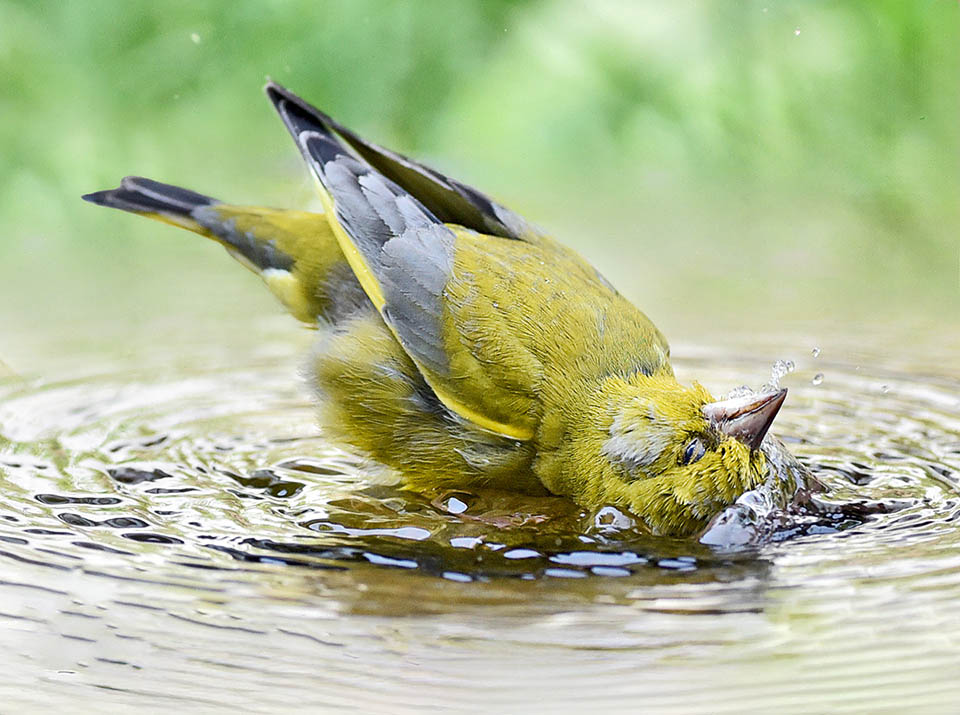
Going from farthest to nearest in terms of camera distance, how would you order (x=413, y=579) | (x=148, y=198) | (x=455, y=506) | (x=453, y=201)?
1. (x=148, y=198)
2. (x=453, y=201)
3. (x=455, y=506)
4. (x=413, y=579)

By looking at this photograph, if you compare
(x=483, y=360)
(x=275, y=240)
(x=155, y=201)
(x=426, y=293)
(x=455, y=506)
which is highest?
(x=155, y=201)

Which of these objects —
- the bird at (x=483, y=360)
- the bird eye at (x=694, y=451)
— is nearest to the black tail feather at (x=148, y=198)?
the bird at (x=483, y=360)

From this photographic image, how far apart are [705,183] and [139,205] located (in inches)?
156

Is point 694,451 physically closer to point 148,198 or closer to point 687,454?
point 687,454

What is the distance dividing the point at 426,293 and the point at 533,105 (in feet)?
13.8

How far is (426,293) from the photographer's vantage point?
3926 millimetres

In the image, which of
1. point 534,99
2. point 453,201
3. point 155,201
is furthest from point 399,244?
point 534,99

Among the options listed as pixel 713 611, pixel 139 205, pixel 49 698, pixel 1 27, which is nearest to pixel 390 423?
pixel 139 205

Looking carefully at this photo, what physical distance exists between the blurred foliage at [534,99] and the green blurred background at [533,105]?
12 millimetres

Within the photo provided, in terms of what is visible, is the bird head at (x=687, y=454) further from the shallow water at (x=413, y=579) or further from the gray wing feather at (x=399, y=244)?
the gray wing feather at (x=399, y=244)

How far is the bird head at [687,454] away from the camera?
336 centimetres

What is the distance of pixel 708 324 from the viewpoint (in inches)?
215

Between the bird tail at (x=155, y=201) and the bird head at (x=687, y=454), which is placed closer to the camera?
the bird head at (x=687, y=454)

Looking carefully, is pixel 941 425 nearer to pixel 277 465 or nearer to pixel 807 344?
pixel 807 344
